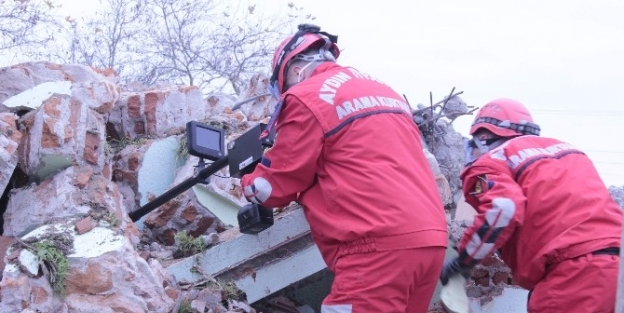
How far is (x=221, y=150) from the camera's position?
14.8 ft

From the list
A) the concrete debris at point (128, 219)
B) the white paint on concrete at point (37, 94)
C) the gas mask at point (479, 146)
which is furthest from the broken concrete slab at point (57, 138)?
the gas mask at point (479, 146)

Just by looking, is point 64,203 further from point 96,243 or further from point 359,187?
point 359,187

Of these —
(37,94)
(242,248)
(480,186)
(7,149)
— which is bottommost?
(242,248)

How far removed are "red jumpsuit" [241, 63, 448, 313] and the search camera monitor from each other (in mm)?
704

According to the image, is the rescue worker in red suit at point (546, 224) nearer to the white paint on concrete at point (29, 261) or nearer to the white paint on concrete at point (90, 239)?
the white paint on concrete at point (90, 239)

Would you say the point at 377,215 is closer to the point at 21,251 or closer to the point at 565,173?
the point at 565,173

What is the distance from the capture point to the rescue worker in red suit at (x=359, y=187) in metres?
3.32

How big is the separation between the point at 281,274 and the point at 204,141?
972 millimetres

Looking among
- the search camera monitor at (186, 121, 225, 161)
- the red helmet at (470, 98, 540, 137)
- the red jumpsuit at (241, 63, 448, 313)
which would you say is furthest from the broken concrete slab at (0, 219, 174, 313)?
the red helmet at (470, 98, 540, 137)

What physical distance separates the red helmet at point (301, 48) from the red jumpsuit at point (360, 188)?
22cm

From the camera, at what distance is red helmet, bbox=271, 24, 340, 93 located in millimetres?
3893

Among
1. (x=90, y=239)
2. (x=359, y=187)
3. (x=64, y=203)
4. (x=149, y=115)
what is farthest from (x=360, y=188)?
(x=149, y=115)

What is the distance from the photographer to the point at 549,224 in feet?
11.8

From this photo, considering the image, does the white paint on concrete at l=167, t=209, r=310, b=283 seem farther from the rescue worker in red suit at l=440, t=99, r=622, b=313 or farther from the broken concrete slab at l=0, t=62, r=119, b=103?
the broken concrete slab at l=0, t=62, r=119, b=103
